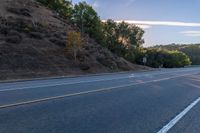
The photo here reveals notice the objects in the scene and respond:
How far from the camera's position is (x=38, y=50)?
49.1 meters

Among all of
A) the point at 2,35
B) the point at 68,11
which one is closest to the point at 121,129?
the point at 2,35

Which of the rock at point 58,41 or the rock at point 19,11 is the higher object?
the rock at point 19,11

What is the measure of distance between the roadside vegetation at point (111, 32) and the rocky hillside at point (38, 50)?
9814 millimetres

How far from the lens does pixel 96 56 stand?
59062 millimetres

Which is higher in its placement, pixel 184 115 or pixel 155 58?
pixel 184 115

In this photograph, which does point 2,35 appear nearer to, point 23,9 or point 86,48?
point 86,48

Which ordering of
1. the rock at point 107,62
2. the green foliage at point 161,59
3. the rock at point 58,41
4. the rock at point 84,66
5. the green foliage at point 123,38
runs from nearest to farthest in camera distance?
1. the rock at point 84,66
2. the rock at point 58,41
3. the rock at point 107,62
4. the green foliage at point 123,38
5. the green foliage at point 161,59

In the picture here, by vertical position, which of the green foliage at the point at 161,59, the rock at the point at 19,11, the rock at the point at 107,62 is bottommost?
the green foliage at the point at 161,59

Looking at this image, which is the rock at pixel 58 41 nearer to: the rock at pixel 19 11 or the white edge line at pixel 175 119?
the rock at pixel 19 11

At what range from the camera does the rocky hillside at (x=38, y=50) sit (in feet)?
137

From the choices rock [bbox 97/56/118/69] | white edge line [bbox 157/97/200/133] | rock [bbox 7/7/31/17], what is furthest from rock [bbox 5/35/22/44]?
white edge line [bbox 157/97/200/133]

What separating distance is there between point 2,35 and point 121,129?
44.6 metres

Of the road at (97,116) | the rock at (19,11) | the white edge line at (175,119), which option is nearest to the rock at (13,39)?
the rock at (19,11)

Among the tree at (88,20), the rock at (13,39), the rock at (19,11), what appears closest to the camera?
the rock at (13,39)
